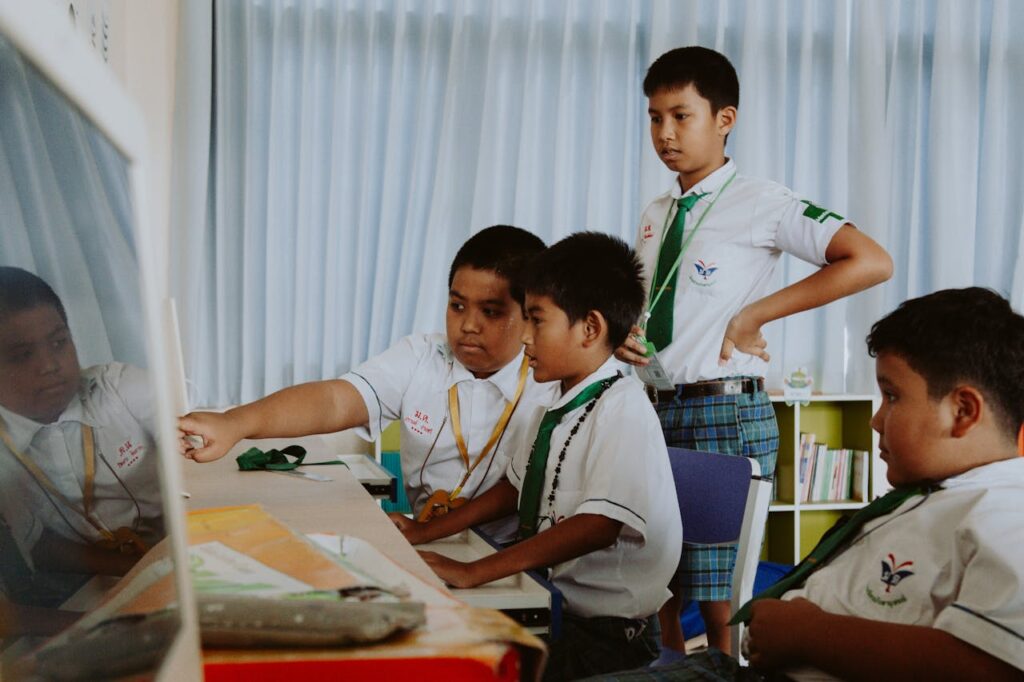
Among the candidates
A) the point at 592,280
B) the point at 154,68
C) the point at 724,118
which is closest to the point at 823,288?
the point at 724,118

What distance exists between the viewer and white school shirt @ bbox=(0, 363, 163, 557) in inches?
14.1

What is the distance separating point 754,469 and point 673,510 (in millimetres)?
163

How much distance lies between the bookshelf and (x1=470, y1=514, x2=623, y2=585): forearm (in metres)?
2.70

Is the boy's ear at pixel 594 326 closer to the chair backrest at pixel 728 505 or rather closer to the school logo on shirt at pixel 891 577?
the chair backrest at pixel 728 505

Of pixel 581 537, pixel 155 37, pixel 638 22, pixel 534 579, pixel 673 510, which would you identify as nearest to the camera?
pixel 534 579

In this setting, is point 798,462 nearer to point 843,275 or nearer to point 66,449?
point 843,275

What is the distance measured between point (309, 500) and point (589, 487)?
0.41 metres

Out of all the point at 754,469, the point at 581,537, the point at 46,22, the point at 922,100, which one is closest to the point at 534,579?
the point at 581,537

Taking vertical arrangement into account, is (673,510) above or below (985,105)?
below

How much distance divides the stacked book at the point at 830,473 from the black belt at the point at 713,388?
2026 mm

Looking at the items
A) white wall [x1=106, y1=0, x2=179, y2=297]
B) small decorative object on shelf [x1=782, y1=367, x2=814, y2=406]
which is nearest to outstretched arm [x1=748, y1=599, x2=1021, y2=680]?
white wall [x1=106, y1=0, x2=179, y2=297]

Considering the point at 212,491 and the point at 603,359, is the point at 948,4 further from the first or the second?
the point at 212,491

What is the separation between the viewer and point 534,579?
1.24 meters

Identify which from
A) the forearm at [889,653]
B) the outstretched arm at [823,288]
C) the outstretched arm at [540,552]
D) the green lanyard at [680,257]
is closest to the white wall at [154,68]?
the green lanyard at [680,257]
